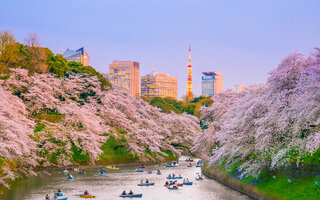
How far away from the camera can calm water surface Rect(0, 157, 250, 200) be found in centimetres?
3803

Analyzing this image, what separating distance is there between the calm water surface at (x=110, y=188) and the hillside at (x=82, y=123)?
287 centimetres

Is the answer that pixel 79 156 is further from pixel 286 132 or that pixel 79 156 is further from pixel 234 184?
pixel 286 132

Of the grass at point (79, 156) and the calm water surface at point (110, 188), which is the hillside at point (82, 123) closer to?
the grass at point (79, 156)

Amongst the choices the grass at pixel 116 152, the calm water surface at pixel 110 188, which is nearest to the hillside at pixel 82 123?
the grass at pixel 116 152

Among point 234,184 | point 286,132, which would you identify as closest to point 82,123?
point 234,184

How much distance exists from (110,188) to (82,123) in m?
18.7

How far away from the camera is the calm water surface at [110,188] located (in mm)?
38031

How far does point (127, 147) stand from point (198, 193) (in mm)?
27440

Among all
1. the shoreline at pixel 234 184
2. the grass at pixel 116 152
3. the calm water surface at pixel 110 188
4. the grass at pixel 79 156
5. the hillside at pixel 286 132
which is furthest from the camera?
the grass at pixel 116 152

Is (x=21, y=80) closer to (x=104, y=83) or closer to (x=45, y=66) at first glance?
(x=45, y=66)

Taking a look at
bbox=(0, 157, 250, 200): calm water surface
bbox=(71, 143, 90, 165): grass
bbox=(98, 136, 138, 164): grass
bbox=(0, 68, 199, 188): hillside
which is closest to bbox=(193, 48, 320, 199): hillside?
bbox=(0, 157, 250, 200): calm water surface

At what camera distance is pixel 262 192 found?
33844 millimetres

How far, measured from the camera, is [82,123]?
59500 millimetres

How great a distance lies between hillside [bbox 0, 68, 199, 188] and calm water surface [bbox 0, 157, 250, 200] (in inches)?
113
